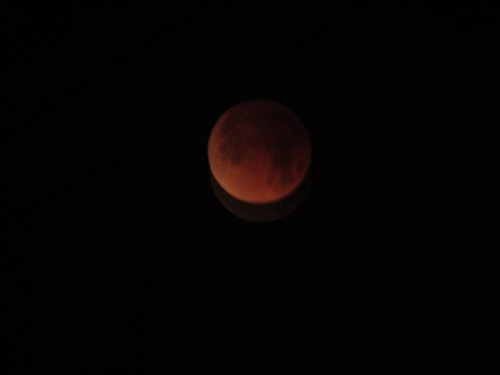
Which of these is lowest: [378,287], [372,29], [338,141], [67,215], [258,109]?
[258,109]

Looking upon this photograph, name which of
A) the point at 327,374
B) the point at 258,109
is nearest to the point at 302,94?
the point at 258,109

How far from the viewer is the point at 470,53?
4.52 metres

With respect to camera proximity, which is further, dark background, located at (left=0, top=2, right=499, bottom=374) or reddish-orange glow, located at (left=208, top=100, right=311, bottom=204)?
dark background, located at (left=0, top=2, right=499, bottom=374)

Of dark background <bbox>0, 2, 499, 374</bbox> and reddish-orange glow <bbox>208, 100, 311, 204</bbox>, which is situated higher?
dark background <bbox>0, 2, 499, 374</bbox>

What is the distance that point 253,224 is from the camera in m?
4.99

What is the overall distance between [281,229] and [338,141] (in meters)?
0.90

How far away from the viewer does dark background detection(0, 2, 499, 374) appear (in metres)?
4.13

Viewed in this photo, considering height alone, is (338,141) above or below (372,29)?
below

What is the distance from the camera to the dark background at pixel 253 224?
413 cm

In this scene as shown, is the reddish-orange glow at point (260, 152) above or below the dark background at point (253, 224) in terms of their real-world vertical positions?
below

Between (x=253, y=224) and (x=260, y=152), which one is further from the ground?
(x=253, y=224)

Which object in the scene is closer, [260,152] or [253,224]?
[260,152]

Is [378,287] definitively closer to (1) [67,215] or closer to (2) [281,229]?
(2) [281,229]

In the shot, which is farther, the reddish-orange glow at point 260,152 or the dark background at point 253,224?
the dark background at point 253,224
